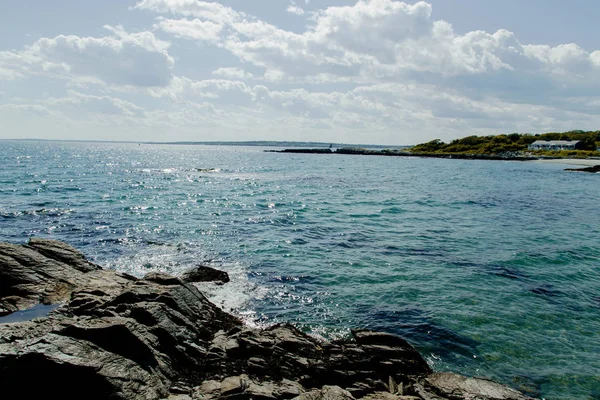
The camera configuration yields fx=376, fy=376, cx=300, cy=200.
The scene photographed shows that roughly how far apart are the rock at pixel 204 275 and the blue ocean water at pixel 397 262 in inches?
27.1

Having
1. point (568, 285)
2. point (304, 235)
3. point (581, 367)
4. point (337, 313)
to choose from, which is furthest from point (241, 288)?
point (568, 285)

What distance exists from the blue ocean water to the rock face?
95.7 inches

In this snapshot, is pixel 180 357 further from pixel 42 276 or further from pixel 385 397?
pixel 42 276

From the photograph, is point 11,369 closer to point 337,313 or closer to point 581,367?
point 337,313

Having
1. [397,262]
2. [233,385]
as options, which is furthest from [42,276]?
[397,262]

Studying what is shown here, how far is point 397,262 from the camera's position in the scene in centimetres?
2288

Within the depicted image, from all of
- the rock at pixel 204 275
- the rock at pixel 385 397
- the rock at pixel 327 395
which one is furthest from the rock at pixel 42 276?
the rock at pixel 385 397

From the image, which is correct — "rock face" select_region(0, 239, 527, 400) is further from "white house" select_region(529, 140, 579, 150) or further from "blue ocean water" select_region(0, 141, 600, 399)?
"white house" select_region(529, 140, 579, 150)

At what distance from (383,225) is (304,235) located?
8.15 meters

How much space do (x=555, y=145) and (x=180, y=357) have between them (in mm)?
218324

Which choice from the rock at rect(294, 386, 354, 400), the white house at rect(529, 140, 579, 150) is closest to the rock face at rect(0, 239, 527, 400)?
the rock at rect(294, 386, 354, 400)

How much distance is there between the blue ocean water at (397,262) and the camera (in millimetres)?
13828

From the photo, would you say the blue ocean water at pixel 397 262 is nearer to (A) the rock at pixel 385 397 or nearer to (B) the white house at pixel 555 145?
(A) the rock at pixel 385 397

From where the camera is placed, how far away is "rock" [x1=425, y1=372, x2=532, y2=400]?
9.80 metres
